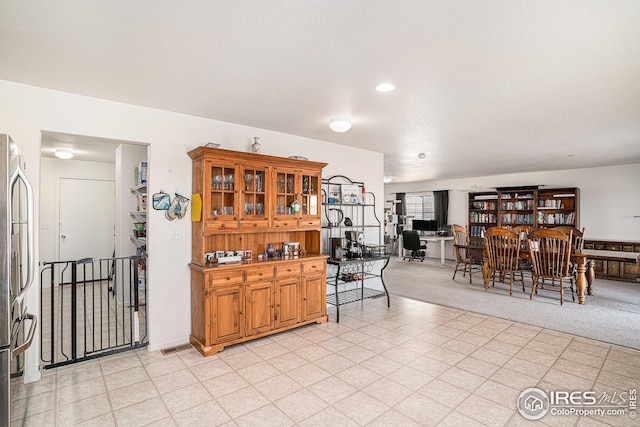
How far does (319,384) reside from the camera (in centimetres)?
264

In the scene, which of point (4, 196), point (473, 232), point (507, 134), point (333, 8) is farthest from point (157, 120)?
point (473, 232)

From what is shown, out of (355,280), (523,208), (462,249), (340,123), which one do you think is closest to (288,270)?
(355,280)

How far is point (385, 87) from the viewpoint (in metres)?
2.71

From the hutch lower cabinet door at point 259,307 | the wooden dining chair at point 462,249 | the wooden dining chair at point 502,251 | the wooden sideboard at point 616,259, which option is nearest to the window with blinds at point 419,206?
the wooden dining chair at point 462,249

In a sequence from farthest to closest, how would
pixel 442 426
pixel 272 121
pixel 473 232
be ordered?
1. pixel 473 232
2. pixel 272 121
3. pixel 442 426

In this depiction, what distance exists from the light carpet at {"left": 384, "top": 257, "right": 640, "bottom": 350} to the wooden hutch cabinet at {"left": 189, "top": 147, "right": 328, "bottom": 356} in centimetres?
244

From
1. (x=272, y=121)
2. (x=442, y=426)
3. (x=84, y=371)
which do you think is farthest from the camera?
(x=272, y=121)

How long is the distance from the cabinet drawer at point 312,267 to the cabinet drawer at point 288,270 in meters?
0.10

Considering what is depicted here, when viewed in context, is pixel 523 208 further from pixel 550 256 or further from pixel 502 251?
pixel 550 256

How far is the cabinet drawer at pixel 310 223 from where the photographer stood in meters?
4.01

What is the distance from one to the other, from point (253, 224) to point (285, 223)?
0.42 m

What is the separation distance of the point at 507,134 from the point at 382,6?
11.1 ft

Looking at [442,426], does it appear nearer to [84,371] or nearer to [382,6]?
[382,6]

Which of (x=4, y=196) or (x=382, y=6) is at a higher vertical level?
(x=382, y=6)
